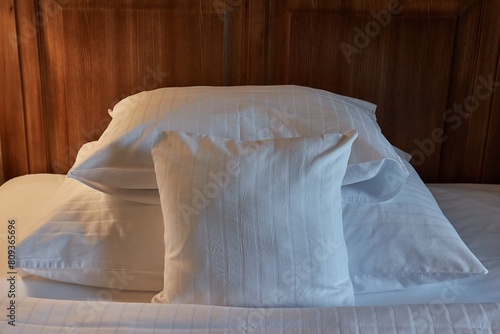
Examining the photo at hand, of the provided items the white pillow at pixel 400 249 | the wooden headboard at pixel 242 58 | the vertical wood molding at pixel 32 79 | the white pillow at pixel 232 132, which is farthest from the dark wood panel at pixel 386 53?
the vertical wood molding at pixel 32 79

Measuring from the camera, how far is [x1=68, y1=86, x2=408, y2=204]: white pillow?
1367 millimetres

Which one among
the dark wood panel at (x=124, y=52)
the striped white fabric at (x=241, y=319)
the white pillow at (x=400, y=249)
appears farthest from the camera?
the dark wood panel at (x=124, y=52)

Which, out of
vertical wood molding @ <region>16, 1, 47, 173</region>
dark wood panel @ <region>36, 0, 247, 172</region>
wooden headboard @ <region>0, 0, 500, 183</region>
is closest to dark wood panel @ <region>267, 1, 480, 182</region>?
wooden headboard @ <region>0, 0, 500, 183</region>

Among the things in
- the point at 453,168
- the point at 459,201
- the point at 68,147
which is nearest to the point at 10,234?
the point at 68,147

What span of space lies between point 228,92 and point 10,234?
2.12ft

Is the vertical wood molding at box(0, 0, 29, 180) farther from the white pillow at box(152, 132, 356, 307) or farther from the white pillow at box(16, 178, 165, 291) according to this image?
the white pillow at box(152, 132, 356, 307)

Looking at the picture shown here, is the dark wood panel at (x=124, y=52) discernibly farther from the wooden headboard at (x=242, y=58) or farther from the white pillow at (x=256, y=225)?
the white pillow at (x=256, y=225)

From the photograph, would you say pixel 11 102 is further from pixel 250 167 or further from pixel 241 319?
pixel 241 319

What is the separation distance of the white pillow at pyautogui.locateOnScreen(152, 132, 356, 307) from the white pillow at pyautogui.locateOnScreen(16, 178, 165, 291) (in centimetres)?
11

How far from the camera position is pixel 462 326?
108 cm

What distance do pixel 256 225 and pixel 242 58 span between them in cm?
77

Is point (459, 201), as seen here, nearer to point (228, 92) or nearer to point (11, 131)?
point (228, 92)

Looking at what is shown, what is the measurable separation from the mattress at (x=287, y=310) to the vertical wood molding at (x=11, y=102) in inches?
3.5

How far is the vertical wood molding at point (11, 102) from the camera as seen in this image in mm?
1739
